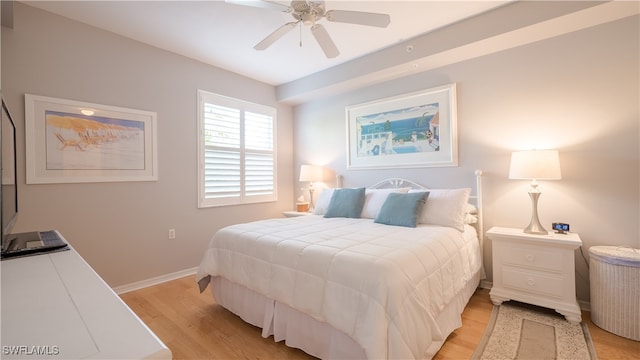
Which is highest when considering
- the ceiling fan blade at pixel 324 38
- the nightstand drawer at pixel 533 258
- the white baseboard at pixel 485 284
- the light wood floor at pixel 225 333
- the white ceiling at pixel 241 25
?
the white ceiling at pixel 241 25

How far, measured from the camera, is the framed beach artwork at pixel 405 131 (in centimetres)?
331

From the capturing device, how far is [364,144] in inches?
158

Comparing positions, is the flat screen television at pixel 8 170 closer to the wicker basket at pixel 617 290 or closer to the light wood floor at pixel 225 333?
the light wood floor at pixel 225 333

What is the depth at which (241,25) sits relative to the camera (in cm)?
285

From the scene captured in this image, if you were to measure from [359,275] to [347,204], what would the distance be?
172 cm

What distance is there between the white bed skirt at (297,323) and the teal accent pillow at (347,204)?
4.33 ft

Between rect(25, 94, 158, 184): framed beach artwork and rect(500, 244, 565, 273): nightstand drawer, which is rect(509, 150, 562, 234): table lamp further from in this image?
rect(25, 94, 158, 184): framed beach artwork

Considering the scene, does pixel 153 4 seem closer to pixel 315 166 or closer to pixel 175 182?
pixel 175 182

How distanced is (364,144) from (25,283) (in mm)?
3588

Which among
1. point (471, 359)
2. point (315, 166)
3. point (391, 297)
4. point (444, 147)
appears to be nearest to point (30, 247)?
point (391, 297)

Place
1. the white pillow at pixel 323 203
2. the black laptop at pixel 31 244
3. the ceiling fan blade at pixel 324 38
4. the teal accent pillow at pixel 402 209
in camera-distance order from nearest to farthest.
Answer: the black laptop at pixel 31 244, the ceiling fan blade at pixel 324 38, the teal accent pillow at pixel 402 209, the white pillow at pixel 323 203

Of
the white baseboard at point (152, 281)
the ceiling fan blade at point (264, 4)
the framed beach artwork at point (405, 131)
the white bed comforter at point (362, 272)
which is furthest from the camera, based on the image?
the framed beach artwork at point (405, 131)

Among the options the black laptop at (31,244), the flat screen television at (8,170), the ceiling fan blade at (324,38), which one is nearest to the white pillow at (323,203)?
the ceiling fan blade at (324,38)

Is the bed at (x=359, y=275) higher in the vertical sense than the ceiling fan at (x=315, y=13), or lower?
lower
